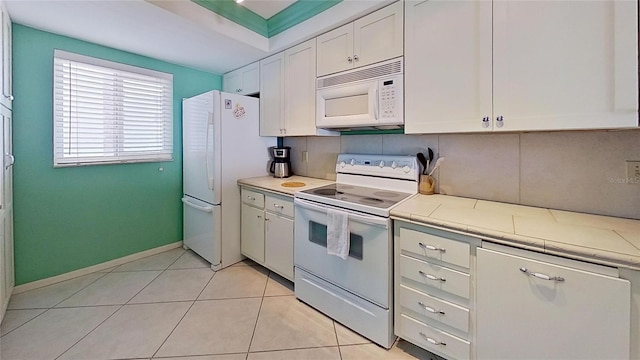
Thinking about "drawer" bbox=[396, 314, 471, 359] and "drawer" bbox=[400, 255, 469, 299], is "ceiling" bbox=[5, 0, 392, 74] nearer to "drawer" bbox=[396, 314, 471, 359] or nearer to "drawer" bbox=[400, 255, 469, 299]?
"drawer" bbox=[400, 255, 469, 299]

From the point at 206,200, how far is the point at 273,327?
56.8 inches

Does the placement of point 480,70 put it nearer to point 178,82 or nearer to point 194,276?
point 194,276

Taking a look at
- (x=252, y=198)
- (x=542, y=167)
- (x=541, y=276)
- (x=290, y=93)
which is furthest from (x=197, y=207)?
(x=542, y=167)

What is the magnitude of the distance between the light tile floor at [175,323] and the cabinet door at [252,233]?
0.23m

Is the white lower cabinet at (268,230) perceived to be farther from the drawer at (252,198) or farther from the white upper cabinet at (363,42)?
the white upper cabinet at (363,42)

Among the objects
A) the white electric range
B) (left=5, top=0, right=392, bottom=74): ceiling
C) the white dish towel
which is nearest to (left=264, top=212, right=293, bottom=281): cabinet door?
the white electric range

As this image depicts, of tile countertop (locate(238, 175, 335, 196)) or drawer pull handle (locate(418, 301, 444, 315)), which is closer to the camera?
drawer pull handle (locate(418, 301, 444, 315))

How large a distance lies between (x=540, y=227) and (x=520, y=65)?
2.69ft

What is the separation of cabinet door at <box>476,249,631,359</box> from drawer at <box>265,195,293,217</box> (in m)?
1.40

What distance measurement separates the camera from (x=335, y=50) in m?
2.14

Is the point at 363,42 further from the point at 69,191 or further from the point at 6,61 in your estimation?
the point at 69,191

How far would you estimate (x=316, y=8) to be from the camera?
2.18 m

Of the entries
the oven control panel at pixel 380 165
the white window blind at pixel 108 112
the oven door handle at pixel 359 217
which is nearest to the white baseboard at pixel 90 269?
the white window blind at pixel 108 112

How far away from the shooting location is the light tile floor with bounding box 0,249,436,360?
5.16 feet
